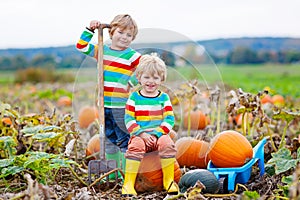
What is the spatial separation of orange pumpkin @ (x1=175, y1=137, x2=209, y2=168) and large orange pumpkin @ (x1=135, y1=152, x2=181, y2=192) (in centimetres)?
51

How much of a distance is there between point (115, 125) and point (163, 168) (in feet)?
1.58

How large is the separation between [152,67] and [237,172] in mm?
851

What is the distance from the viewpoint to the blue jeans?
3504 millimetres

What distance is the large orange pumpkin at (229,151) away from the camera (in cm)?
346

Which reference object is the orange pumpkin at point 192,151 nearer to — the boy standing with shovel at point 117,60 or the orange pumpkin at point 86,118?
the boy standing with shovel at point 117,60

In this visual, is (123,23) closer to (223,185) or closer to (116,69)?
(116,69)

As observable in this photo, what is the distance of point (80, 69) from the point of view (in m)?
3.65

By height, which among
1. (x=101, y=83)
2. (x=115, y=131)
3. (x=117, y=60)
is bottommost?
(x=115, y=131)

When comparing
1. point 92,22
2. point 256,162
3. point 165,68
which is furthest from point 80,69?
point 256,162

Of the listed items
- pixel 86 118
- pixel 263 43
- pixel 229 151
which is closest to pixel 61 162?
pixel 229 151

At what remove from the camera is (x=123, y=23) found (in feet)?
11.1

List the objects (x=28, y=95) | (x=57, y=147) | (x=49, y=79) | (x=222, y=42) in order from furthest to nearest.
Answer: (x=222, y=42)
(x=49, y=79)
(x=28, y=95)
(x=57, y=147)

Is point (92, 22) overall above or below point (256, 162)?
above

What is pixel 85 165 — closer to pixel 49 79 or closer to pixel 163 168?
pixel 163 168
